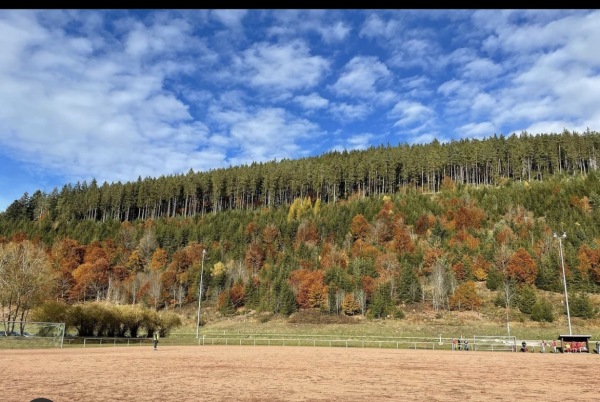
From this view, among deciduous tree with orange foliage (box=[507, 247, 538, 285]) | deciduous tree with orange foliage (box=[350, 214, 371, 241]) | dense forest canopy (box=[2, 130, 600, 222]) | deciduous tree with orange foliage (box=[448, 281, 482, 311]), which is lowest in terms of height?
deciduous tree with orange foliage (box=[448, 281, 482, 311])

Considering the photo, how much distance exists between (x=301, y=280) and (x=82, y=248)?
65496 millimetres

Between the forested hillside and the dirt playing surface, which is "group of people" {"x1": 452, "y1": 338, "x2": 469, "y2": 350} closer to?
the dirt playing surface

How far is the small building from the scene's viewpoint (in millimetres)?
41219

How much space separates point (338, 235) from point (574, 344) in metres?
66.3

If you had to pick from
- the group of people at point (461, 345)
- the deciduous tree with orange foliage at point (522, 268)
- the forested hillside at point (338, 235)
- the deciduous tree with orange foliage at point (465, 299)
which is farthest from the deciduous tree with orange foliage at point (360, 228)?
the group of people at point (461, 345)

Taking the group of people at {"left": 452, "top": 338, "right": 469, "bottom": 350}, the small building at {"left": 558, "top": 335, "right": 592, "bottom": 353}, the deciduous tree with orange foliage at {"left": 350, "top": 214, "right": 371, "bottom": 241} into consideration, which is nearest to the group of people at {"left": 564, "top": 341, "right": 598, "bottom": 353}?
the small building at {"left": 558, "top": 335, "right": 592, "bottom": 353}

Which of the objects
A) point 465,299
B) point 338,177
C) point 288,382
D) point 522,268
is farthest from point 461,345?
point 338,177

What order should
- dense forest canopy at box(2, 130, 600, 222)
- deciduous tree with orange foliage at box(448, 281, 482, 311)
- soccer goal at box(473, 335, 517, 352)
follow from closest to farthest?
1. soccer goal at box(473, 335, 517, 352)
2. deciduous tree with orange foliage at box(448, 281, 482, 311)
3. dense forest canopy at box(2, 130, 600, 222)

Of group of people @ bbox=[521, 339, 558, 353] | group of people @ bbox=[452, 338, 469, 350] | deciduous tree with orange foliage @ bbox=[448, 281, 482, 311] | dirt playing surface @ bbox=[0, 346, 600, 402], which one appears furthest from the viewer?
deciduous tree with orange foliage @ bbox=[448, 281, 482, 311]

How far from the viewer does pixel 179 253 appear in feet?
356

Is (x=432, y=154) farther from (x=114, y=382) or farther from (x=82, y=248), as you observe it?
(x=114, y=382)

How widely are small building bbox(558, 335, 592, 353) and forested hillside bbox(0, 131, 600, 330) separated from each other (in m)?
24.6
